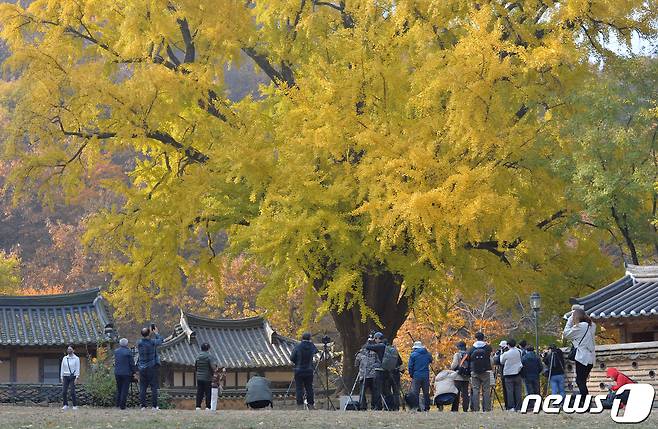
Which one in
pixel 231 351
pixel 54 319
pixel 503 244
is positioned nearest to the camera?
pixel 503 244

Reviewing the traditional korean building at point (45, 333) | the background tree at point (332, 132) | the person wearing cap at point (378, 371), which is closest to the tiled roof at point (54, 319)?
the traditional korean building at point (45, 333)

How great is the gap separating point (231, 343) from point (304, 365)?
957 inches

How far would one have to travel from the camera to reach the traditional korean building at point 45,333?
3525 cm

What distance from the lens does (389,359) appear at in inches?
871

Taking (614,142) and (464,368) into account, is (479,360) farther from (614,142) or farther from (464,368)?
(614,142)

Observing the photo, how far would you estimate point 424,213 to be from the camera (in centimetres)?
2367

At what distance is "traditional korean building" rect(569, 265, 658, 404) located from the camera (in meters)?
25.5

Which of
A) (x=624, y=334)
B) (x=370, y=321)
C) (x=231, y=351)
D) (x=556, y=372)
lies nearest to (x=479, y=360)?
(x=556, y=372)

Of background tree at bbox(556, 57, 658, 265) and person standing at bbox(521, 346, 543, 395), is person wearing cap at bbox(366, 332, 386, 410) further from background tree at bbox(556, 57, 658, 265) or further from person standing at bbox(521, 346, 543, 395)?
background tree at bbox(556, 57, 658, 265)

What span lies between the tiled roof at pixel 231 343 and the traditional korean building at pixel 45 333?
660 cm

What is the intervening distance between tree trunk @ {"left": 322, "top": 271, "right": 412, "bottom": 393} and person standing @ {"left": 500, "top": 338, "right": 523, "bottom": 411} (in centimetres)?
672

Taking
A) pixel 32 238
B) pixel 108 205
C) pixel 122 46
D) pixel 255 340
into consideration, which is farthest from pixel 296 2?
pixel 32 238

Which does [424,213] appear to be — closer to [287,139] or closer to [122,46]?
[287,139]

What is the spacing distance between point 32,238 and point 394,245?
5225 centimetres
